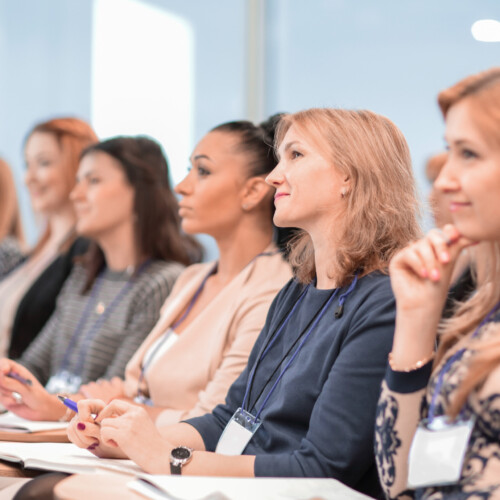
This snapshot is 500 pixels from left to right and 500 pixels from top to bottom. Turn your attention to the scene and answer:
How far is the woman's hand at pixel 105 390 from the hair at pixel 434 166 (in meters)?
1.71

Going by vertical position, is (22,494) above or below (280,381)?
below

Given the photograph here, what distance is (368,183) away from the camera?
1.93 m

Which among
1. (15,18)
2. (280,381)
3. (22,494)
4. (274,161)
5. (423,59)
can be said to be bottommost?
(22,494)

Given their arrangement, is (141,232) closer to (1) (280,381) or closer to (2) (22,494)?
(1) (280,381)

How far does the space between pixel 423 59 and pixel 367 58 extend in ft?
1.16

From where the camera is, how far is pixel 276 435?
5.90ft

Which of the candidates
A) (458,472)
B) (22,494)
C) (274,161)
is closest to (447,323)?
(458,472)

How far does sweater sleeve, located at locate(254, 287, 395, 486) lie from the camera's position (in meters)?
1.62

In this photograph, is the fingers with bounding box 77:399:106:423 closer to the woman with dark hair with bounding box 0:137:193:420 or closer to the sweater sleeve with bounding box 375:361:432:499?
the sweater sleeve with bounding box 375:361:432:499

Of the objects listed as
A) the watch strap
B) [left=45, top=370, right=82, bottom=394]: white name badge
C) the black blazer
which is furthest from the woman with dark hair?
the watch strap

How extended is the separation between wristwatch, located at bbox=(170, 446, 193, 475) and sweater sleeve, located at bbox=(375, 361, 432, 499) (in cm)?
46

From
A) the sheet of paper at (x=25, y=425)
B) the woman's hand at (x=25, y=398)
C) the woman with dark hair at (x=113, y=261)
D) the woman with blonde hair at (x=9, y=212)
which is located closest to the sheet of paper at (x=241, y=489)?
the sheet of paper at (x=25, y=425)

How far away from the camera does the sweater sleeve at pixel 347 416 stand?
5.33 feet

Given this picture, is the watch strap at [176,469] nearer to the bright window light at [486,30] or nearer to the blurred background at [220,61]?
the blurred background at [220,61]
